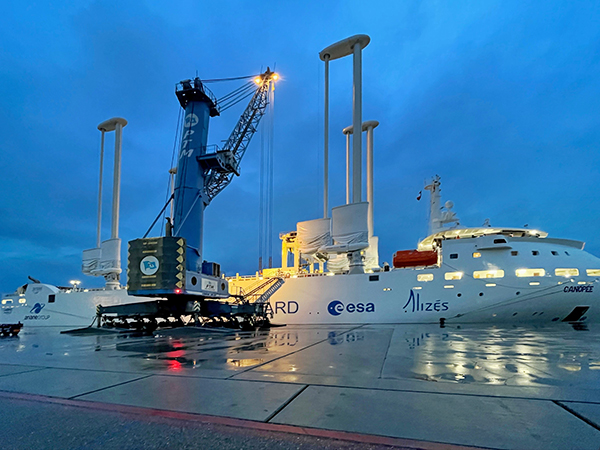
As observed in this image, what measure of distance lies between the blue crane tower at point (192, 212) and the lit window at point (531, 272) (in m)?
17.7

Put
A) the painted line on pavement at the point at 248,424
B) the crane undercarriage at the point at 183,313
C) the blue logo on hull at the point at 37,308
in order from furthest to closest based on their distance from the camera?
the blue logo on hull at the point at 37,308 → the crane undercarriage at the point at 183,313 → the painted line on pavement at the point at 248,424

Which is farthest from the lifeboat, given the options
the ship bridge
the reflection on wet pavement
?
the reflection on wet pavement

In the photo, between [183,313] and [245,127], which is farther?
[245,127]

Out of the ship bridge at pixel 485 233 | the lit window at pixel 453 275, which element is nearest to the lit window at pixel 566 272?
the ship bridge at pixel 485 233

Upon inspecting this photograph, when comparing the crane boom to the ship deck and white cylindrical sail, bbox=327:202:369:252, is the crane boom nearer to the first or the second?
white cylindrical sail, bbox=327:202:369:252

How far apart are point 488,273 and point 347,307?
9.18m

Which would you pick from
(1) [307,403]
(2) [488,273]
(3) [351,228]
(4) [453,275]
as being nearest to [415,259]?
(4) [453,275]

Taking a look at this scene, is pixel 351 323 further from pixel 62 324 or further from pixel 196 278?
pixel 62 324

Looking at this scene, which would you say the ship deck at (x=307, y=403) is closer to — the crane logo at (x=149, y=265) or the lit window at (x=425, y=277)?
the crane logo at (x=149, y=265)

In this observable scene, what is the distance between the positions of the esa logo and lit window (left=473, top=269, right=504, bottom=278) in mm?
6792

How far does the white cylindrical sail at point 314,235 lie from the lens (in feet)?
94.4

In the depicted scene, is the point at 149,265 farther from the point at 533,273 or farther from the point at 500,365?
the point at 533,273

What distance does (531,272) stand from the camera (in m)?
20.5

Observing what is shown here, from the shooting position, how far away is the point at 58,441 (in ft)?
9.56
